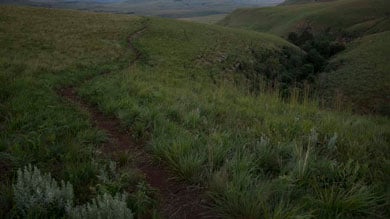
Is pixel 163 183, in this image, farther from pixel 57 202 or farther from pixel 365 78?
pixel 365 78

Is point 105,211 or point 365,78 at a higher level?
point 105,211

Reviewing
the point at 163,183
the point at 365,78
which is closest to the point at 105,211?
the point at 163,183

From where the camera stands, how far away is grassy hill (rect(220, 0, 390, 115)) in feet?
78.6

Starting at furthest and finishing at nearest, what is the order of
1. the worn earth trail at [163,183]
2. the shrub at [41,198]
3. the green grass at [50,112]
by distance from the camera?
1. the green grass at [50,112]
2. the worn earth trail at [163,183]
3. the shrub at [41,198]

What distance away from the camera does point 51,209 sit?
3395 millimetres

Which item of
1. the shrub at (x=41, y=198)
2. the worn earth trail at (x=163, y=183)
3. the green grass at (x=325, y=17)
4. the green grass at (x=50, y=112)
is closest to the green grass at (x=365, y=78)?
the worn earth trail at (x=163, y=183)

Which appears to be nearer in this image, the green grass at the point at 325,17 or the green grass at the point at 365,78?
the green grass at the point at 365,78

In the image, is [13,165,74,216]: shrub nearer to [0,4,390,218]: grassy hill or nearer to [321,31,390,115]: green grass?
[0,4,390,218]: grassy hill

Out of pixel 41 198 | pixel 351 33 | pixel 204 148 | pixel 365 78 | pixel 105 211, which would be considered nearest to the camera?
pixel 105 211

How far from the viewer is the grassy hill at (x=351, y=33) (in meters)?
24.0

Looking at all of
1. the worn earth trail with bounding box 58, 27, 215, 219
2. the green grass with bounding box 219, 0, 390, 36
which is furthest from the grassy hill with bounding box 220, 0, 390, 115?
the worn earth trail with bounding box 58, 27, 215, 219

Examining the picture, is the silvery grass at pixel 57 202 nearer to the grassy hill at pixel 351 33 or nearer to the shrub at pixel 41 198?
the shrub at pixel 41 198

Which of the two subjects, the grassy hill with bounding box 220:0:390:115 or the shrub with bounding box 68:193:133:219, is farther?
the grassy hill with bounding box 220:0:390:115

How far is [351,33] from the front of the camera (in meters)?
51.9
